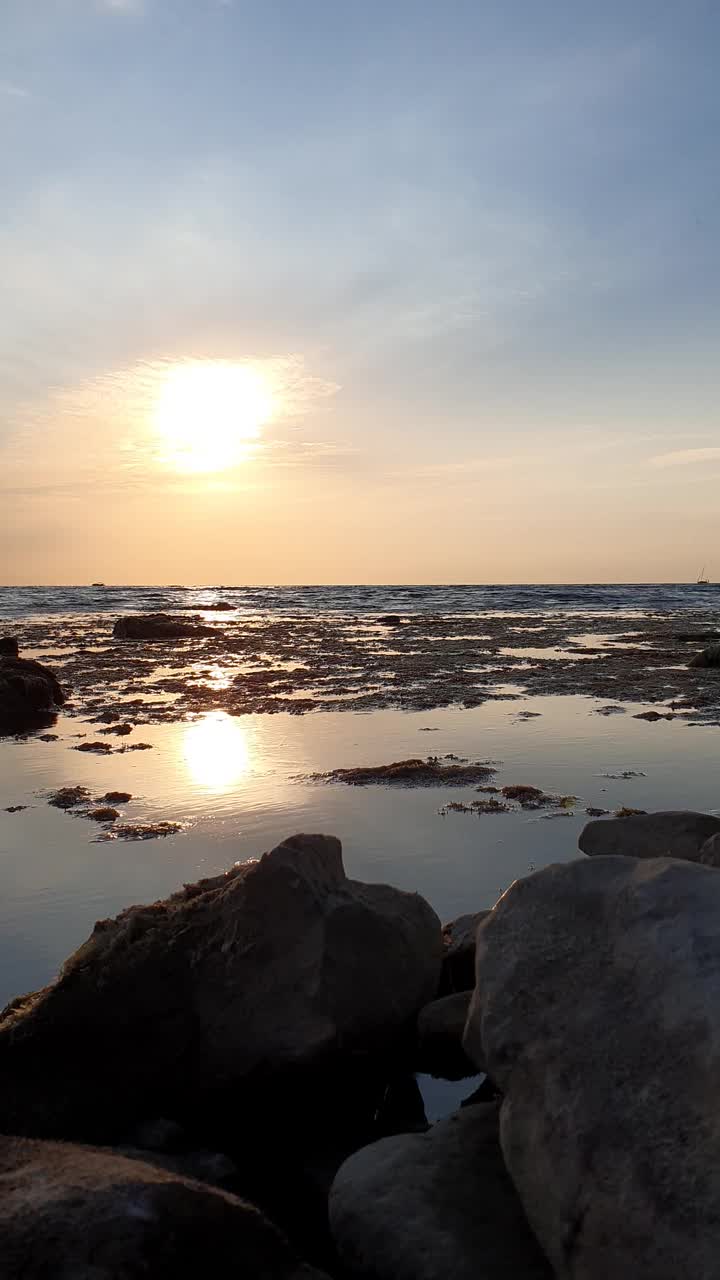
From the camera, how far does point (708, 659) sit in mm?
21578

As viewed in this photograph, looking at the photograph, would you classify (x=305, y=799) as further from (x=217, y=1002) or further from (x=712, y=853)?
(x=712, y=853)

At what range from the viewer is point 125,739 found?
13.0 m

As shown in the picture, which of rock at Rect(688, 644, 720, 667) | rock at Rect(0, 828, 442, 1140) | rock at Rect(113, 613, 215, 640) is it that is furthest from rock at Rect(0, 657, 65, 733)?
rock at Rect(113, 613, 215, 640)

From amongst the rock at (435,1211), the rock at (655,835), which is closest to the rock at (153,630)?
the rock at (655,835)

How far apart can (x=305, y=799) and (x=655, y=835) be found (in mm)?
4311

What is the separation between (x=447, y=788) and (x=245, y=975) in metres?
5.32

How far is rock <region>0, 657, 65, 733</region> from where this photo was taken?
567 inches

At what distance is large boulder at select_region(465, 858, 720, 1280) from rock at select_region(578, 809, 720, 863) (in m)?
2.08

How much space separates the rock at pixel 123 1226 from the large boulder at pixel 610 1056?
868mm

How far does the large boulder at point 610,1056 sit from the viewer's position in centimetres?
258

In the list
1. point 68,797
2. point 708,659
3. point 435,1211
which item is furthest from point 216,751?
point 708,659

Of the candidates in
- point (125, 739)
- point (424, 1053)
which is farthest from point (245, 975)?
point (125, 739)

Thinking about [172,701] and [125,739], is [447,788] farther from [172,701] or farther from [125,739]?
[172,701]

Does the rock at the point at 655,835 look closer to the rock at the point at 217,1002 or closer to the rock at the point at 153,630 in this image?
the rock at the point at 217,1002
